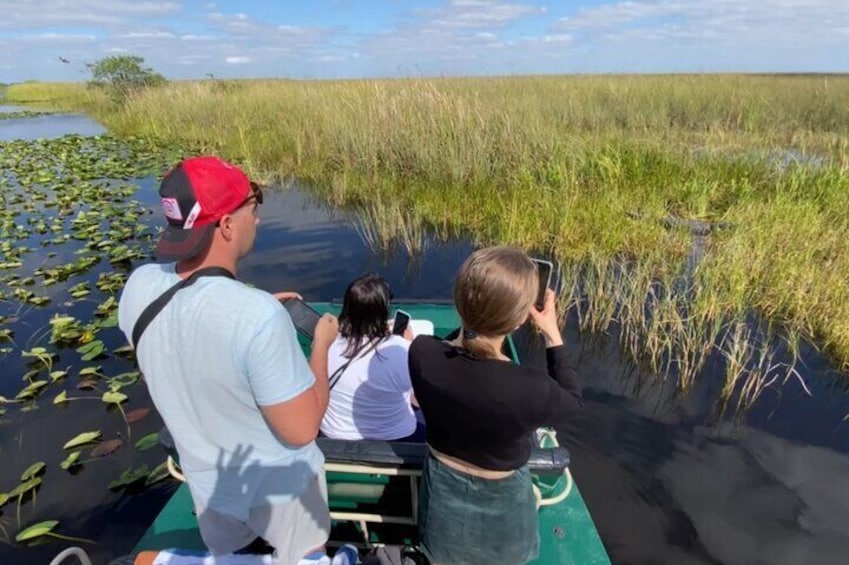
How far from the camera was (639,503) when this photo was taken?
3135 millimetres

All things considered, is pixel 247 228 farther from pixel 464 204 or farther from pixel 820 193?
pixel 820 193

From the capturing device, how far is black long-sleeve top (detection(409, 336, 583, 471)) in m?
1.37

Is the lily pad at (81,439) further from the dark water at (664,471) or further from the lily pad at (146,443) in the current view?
the lily pad at (146,443)

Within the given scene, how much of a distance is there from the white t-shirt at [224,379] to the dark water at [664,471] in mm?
2127

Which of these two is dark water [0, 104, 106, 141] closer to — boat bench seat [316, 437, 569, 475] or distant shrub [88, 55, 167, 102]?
distant shrub [88, 55, 167, 102]

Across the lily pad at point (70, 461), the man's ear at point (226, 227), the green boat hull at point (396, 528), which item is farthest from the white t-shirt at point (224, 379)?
the lily pad at point (70, 461)

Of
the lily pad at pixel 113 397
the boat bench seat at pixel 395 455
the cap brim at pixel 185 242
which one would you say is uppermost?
the cap brim at pixel 185 242

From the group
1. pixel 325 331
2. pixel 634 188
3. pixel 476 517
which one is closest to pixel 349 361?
pixel 325 331

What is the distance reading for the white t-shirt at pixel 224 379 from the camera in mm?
1153

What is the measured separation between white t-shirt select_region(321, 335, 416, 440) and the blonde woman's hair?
82cm

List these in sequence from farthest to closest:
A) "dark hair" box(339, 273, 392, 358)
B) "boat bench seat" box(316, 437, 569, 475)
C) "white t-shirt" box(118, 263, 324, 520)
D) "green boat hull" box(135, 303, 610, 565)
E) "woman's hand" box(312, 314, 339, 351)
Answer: "dark hair" box(339, 273, 392, 358) < "green boat hull" box(135, 303, 610, 565) < "boat bench seat" box(316, 437, 569, 475) < "woman's hand" box(312, 314, 339, 351) < "white t-shirt" box(118, 263, 324, 520)

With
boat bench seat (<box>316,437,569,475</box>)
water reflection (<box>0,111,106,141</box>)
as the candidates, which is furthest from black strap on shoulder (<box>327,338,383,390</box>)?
water reflection (<box>0,111,106,141</box>)

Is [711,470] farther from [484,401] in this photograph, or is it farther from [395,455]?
[484,401]

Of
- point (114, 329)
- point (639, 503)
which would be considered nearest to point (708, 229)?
point (639, 503)
